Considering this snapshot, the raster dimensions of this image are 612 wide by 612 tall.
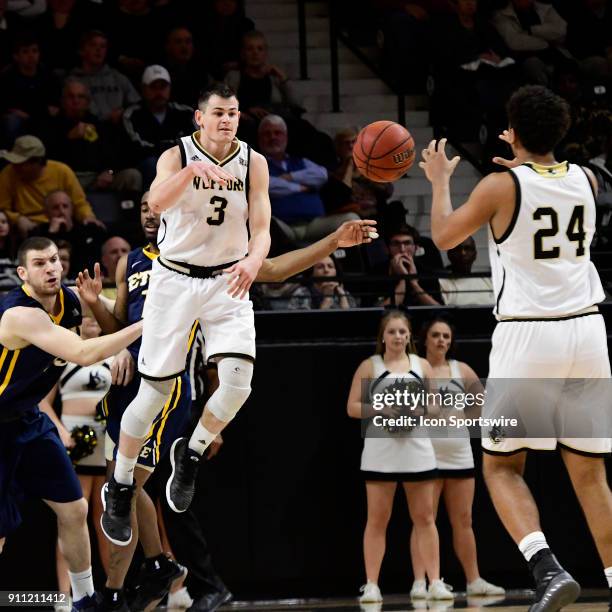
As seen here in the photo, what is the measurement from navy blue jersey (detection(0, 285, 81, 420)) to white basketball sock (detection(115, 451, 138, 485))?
3.03ft

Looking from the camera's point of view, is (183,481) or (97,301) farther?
(97,301)

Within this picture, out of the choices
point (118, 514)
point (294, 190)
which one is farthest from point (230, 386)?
point (294, 190)

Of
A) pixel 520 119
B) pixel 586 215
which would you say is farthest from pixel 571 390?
pixel 520 119

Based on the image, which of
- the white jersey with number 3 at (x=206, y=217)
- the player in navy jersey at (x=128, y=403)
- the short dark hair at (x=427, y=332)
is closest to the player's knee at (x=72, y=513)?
the player in navy jersey at (x=128, y=403)

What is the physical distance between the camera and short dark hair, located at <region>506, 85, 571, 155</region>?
625cm

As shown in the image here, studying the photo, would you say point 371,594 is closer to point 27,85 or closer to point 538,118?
point 538,118

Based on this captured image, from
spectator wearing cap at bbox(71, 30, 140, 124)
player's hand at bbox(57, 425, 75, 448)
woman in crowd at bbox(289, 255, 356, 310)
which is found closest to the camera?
player's hand at bbox(57, 425, 75, 448)

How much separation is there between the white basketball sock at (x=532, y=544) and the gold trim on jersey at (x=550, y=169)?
5.74 ft

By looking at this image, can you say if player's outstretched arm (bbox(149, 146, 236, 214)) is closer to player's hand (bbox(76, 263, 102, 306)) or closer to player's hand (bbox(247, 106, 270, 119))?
player's hand (bbox(76, 263, 102, 306))

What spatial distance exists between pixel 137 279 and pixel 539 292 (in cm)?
306

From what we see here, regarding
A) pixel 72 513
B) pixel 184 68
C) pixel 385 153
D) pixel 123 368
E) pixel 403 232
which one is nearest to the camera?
pixel 385 153

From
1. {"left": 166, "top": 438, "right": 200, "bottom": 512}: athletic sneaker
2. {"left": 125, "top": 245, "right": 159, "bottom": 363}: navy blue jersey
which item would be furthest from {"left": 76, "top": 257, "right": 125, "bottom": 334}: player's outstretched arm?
{"left": 166, "top": 438, "right": 200, "bottom": 512}: athletic sneaker

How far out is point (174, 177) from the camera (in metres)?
6.48

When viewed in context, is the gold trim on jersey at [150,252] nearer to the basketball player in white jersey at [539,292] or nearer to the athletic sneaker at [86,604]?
the athletic sneaker at [86,604]
